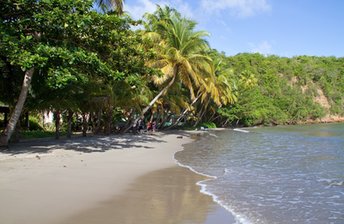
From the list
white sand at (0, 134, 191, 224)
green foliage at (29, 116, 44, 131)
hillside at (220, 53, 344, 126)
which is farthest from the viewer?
hillside at (220, 53, 344, 126)

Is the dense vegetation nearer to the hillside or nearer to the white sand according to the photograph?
the hillside

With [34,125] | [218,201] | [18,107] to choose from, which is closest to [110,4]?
[18,107]

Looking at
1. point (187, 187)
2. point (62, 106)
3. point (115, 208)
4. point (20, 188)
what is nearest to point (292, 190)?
point (187, 187)

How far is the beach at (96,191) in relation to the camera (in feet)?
20.6

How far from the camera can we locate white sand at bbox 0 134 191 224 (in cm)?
644

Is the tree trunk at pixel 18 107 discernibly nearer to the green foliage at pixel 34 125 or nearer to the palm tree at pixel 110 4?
the palm tree at pixel 110 4

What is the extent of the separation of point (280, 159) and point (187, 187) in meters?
7.99

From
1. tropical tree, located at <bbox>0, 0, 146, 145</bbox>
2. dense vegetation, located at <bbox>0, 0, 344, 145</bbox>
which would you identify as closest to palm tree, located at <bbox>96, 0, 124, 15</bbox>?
dense vegetation, located at <bbox>0, 0, 344, 145</bbox>

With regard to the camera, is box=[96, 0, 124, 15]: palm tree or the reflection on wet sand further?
box=[96, 0, 124, 15]: palm tree

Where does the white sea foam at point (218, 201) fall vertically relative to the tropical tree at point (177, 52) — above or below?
below

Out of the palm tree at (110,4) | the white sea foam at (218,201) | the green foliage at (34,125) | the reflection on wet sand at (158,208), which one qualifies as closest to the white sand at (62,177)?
the reflection on wet sand at (158,208)

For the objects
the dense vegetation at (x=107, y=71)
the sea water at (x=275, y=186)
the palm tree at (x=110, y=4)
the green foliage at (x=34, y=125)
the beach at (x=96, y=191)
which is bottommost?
the sea water at (x=275, y=186)

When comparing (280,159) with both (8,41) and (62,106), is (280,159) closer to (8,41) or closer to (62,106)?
(62,106)

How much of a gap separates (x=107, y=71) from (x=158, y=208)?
770 cm
